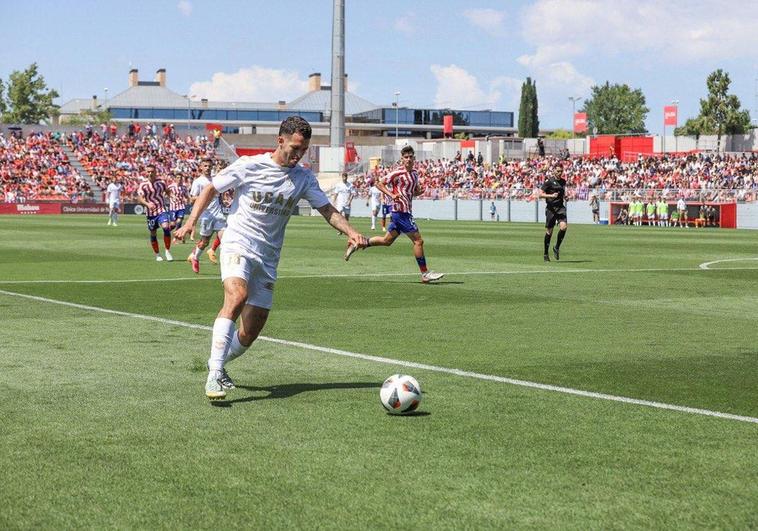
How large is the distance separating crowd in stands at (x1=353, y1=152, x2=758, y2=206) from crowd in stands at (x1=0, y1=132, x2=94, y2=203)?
849 inches

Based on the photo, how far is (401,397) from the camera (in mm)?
7438

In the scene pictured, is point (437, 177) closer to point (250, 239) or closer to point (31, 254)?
point (31, 254)

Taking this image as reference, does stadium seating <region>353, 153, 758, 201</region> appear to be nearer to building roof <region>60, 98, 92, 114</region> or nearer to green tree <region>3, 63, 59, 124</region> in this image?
green tree <region>3, 63, 59, 124</region>

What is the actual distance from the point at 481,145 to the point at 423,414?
92.2 meters

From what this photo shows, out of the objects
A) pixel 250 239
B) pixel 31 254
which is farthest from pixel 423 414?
pixel 31 254

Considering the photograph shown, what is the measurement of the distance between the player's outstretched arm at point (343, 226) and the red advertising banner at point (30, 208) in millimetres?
69586

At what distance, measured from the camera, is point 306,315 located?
13891mm

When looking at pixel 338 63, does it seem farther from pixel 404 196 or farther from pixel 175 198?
pixel 404 196

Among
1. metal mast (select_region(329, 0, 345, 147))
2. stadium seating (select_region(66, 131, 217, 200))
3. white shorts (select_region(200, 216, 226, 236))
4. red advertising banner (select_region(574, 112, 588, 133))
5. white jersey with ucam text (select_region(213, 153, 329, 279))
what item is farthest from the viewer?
red advertising banner (select_region(574, 112, 588, 133))

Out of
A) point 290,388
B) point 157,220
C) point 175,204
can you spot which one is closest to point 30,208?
point 175,204

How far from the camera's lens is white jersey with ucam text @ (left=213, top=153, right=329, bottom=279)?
339 inches

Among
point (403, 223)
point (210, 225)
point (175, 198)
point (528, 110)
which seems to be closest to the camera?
point (403, 223)

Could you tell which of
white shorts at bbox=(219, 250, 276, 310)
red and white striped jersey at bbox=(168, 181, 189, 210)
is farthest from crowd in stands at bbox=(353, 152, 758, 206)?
white shorts at bbox=(219, 250, 276, 310)

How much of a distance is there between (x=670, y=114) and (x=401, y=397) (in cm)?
9934
